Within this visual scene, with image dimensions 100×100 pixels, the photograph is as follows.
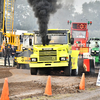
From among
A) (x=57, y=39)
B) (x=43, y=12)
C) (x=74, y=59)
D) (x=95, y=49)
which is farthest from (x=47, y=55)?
(x=95, y=49)

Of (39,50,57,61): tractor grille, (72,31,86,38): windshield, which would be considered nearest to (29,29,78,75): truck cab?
(39,50,57,61): tractor grille

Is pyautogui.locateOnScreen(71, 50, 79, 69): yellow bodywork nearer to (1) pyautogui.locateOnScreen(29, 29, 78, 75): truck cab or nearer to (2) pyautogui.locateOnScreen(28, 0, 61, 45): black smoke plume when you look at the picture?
(1) pyautogui.locateOnScreen(29, 29, 78, 75): truck cab

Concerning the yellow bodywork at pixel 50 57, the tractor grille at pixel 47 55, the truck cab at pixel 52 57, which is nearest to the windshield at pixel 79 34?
the truck cab at pixel 52 57

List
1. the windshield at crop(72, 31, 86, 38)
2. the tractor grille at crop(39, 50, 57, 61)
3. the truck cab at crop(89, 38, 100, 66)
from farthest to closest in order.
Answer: the windshield at crop(72, 31, 86, 38)
the truck cab at crop(89, 38, 100, 66)
the tractor grille at crop(39, 50, 57, 61)

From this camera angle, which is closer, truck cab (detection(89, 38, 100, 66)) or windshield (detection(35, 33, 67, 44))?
windshield (detection(35, 33, 67, 44))

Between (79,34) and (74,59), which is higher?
(79,34)

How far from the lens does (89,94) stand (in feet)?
26.5

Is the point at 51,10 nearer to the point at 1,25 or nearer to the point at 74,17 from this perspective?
the point at 1,25

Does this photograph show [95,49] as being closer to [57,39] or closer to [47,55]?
[57,39]

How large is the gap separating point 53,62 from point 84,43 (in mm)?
11430

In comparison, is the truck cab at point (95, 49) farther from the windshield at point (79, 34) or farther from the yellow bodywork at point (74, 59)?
the yellow bodywork at point (74, 59)

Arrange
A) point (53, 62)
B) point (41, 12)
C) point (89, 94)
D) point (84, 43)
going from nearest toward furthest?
point (89, 94)
point (53, 62)
point (41, 12)
point (84, 43)

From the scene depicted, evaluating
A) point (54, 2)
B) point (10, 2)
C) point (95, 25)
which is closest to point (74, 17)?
point (95, 25)

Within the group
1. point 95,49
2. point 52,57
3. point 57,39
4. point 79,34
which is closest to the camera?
point 52,57
